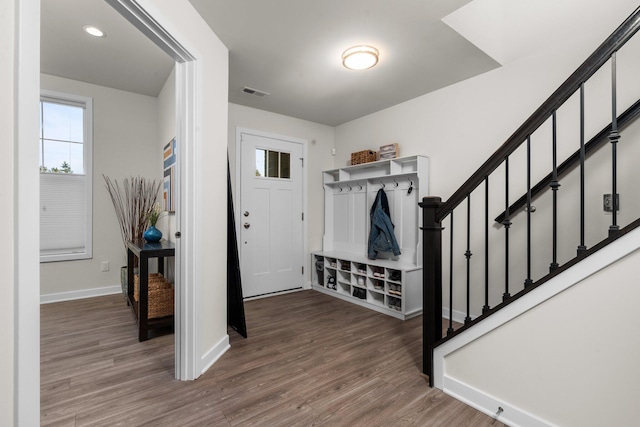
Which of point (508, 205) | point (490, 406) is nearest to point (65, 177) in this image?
point (508, 205)

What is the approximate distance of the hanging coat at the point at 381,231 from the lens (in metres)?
3.55

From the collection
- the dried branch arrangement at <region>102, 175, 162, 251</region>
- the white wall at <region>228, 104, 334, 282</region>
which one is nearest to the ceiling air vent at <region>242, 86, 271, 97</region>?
the white wall at <region>228, 104, 334, 282</region>

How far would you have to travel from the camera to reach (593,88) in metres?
2.29

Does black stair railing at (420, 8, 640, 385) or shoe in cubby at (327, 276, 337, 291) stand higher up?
black stair railing at (420, 8, 640, 385)

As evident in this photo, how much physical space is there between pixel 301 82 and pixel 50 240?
3.35 m

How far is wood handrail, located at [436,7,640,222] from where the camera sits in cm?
126

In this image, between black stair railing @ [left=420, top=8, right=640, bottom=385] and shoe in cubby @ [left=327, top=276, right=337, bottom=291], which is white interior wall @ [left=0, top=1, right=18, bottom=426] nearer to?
black stair railing @ [left=420, top=8, right=640, bottom=385]

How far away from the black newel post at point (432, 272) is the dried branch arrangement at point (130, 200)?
3.33 m

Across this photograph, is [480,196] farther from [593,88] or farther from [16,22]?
[16,22]

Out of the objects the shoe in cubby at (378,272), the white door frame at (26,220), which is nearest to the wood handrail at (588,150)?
the shoe in cubby at (378,272)

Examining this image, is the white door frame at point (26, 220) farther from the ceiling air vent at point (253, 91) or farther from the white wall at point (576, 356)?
the ceiling air vent at point (253, 91)

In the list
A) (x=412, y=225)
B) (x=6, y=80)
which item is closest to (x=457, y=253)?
(x=412, y=225)

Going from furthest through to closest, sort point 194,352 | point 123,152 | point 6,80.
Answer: point 123,152 < point 194,352 < point 6,80

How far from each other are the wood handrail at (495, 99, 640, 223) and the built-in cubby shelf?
0.97m
